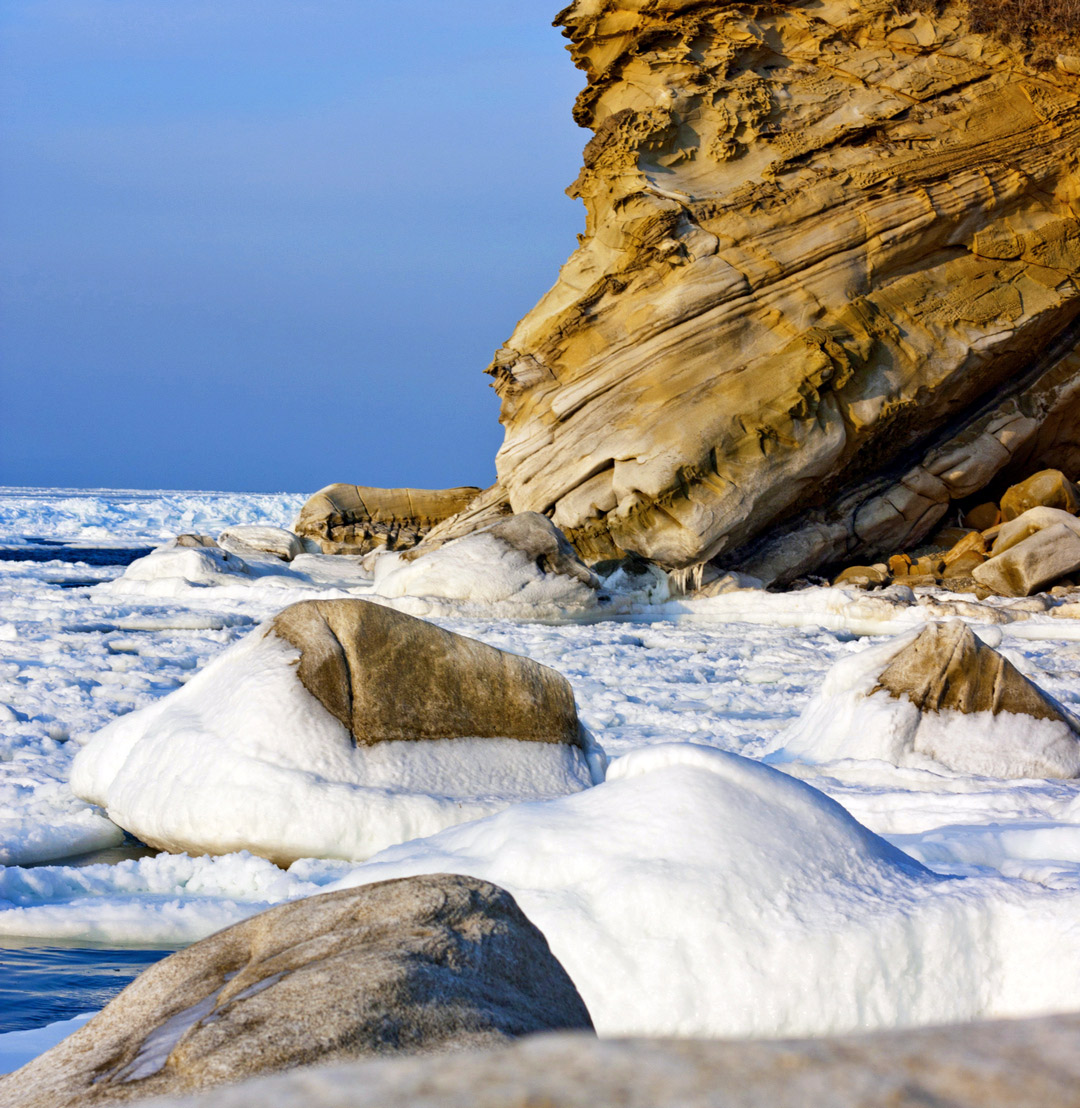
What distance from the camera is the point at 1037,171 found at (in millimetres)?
16141

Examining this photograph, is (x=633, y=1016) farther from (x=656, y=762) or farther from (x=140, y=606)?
(x=140, y=606)

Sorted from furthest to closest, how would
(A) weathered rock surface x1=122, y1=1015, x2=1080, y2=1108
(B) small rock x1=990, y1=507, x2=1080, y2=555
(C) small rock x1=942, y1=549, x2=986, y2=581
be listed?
(C) small rock x1=942, y1=549, x2=986, y2=581
(B) small rock x1=990, y1=507, x2=1080, y2=555
(A) weathered rock surface x1=122, y1=1015, x2=1080, y2=1108

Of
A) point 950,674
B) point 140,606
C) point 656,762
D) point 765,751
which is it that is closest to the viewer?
A: point 656,762

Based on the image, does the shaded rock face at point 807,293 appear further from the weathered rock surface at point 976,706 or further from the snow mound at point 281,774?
the snow mound at point 281,774

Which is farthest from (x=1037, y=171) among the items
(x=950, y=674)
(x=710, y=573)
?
(x=950, y=674)

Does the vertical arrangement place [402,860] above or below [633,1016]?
above

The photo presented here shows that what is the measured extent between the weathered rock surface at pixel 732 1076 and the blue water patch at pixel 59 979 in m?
2.79

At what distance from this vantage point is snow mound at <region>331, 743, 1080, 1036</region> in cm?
251

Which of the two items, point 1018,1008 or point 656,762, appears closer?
point 1018,1008

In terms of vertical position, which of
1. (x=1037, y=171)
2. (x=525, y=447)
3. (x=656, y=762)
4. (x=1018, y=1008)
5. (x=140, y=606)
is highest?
(x=1037, y=171)

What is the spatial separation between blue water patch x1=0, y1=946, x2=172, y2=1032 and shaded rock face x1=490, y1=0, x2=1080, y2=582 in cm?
1244

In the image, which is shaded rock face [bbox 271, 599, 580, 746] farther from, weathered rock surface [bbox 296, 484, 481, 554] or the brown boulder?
weathered rock surface [bbox 296, 484, 481, 554]

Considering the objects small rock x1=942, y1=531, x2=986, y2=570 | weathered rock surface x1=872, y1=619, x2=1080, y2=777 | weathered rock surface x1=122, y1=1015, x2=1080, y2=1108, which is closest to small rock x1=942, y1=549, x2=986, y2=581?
small rock x1=942, y1=531, x2=986, y2=570

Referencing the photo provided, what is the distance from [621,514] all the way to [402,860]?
12800mm
